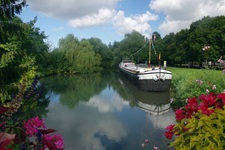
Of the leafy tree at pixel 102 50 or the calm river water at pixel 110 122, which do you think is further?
the leafy tree at pixel 102 50

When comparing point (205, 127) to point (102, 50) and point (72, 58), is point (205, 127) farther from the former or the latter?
point (102, 50)

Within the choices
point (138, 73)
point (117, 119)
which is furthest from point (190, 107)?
point (138, 73)

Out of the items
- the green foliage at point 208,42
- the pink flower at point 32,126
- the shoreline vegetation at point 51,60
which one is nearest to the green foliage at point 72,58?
the shoreline vegetation at point 51,60

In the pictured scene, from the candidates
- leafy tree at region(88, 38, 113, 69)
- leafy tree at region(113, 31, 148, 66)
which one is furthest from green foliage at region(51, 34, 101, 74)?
leafy tree at region(88, 38, 113, 69)

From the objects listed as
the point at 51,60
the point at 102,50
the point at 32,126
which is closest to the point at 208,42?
the point at 51,60

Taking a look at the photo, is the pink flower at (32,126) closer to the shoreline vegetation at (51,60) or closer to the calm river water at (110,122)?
the shoreline vegetation at (51,60)

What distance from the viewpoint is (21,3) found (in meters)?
9.21

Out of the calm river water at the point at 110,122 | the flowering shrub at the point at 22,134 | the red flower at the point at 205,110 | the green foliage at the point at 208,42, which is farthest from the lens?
the green foliage at the point at 208,42

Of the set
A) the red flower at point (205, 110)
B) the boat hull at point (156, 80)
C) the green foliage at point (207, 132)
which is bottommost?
the boat hull at point (156, 80)

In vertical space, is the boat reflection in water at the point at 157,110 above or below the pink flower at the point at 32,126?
below

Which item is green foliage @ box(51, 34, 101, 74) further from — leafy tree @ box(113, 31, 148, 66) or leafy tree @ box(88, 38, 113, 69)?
leafy tree @ box(88, 38, 113, 69)

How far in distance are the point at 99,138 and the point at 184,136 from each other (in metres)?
6.92

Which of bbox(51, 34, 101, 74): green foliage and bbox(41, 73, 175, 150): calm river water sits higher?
bbox(51, 34, 101, 74): green foliage

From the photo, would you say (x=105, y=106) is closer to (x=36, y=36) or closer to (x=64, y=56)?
(x=36, y=36)
